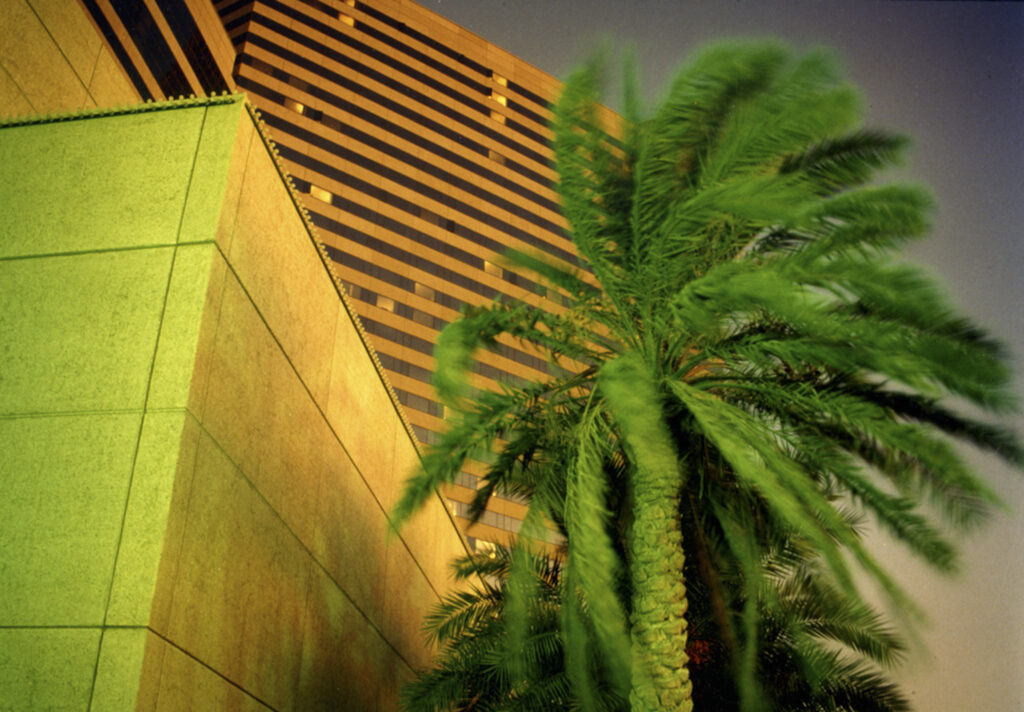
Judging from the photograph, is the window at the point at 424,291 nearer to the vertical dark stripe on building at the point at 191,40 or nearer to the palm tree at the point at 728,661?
the vertical dark stripe on building at the point at 191,40

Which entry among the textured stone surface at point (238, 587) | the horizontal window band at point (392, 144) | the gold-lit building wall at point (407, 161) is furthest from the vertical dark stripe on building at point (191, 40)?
the textured stone surface at point (238, 587)

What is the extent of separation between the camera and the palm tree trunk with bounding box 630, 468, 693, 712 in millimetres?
8625

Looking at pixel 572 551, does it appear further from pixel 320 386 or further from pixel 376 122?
pixel 376 122

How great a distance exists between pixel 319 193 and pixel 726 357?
67105mm

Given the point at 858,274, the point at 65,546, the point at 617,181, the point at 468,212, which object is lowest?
the point at 65,546

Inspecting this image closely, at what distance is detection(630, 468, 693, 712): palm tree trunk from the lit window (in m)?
66.3

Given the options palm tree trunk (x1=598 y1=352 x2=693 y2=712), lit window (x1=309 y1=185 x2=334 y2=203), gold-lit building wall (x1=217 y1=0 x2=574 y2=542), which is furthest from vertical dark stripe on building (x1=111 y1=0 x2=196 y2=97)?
palm tree trunk (x1=598 y1=352 x2=693 y2=712)

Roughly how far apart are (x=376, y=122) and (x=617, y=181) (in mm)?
74412

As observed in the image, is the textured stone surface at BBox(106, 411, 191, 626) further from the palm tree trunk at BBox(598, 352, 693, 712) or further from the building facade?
the building facade

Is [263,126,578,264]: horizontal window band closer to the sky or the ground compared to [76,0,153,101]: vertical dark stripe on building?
closer to the sky

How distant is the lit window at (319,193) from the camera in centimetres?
7144

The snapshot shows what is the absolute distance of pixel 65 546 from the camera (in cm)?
779

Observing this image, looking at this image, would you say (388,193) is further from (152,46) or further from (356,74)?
(152,46)

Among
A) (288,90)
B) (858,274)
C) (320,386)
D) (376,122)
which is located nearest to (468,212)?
(376,122)
